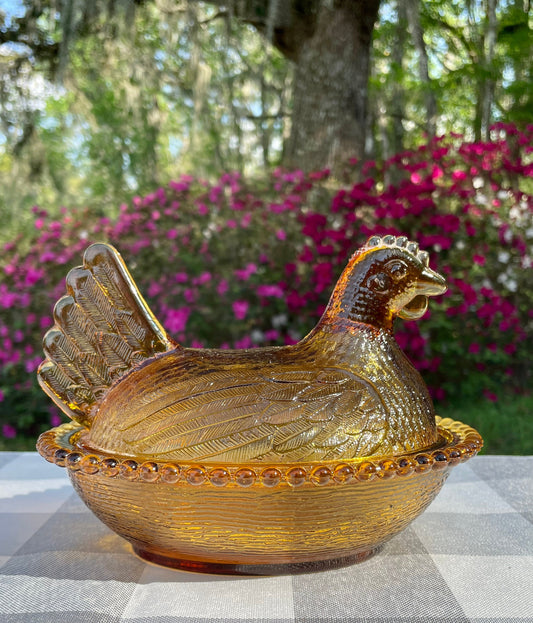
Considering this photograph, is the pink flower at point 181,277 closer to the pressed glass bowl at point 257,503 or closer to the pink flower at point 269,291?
the pink flower at point 269,291

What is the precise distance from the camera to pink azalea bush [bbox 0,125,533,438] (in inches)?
130

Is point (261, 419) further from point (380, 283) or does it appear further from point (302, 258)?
point (302, 258)

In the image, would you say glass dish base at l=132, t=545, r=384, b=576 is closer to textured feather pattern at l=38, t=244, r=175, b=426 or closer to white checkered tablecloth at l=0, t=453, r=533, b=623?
white checkered tablecloth at l=0, t=453, r=533, b=623

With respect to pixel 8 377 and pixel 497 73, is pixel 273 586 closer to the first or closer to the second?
pixel 8 377

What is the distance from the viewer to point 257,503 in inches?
30.1

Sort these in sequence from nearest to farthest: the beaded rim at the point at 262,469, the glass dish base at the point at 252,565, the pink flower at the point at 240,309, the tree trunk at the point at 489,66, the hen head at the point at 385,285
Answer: the beaded rim at the point at 262,469 → the glass dish base at the point at 252,565 → the hen head at the point at 385,285 → the pink flower at the point at 240,309 → the tree trunk at the point at 489,66

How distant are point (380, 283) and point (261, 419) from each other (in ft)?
1.02

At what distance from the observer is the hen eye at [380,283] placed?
3.22 ft

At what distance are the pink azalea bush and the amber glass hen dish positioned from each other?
7.18 ft

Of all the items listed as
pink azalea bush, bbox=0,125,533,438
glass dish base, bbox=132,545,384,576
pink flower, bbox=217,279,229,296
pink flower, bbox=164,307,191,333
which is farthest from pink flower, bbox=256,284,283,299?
glass dish base, bbox=132,545,384,576

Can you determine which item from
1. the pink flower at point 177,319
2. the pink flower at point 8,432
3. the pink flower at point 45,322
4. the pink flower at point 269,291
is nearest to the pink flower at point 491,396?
the pink flower at point 269,291

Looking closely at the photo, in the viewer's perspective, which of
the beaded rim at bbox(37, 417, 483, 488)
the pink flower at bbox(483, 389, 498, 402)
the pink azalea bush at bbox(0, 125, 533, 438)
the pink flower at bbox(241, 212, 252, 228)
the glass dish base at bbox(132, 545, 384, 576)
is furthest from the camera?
the pink flower at bbox(483, 389, 498, 402)

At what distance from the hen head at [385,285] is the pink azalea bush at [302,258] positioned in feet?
7.04

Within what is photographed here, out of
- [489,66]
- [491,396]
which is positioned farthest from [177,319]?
[489,66]
